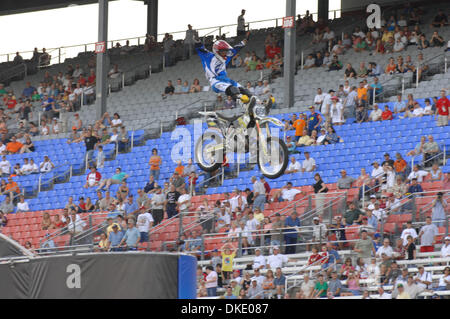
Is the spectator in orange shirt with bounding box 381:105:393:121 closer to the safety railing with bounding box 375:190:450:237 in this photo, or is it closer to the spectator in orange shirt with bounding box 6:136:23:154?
the safety railing with bounding box 375:190:450:237

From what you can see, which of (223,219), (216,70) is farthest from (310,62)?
(216,70)

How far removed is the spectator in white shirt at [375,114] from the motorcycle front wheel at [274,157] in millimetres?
7576

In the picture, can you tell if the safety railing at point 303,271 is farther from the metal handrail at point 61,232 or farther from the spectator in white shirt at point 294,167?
the metal handrail at point 61,232

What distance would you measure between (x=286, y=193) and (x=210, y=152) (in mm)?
5183

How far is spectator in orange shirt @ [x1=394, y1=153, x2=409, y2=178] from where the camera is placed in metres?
20.1

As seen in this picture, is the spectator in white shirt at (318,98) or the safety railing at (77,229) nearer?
the safety railing at (77,229)

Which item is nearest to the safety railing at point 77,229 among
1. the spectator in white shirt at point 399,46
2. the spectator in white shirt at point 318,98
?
the spectator in white shirt at point 318,98

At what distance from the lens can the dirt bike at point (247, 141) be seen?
50.8 feet

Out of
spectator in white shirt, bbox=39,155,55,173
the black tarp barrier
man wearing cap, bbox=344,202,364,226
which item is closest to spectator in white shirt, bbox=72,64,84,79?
spectator in white shirt, bbox=39,155,55,173

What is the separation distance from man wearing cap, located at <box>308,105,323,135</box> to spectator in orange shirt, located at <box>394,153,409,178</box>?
10.6 ft

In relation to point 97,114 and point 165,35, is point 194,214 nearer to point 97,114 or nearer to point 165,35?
point 97,114

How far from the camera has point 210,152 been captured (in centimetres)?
1647

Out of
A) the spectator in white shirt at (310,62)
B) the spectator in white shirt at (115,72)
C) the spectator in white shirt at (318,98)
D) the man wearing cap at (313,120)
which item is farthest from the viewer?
the spectator in white shirt at (115,72)
